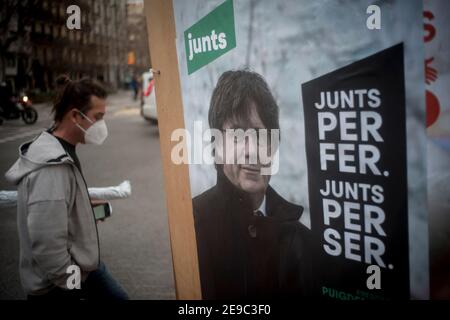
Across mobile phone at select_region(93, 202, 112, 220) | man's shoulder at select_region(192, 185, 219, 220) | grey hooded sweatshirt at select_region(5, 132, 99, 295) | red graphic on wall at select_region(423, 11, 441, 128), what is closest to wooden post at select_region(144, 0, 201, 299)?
man's shoulder at select_region(192, 185, 219, 220)

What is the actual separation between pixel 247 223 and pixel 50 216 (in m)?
0.89

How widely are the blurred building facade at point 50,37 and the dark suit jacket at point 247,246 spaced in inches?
47.3

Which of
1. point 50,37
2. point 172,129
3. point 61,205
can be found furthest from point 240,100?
point 50,37

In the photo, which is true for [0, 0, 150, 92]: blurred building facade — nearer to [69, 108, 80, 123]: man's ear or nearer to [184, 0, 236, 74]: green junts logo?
[69, 108, 80, 123]: man's ear

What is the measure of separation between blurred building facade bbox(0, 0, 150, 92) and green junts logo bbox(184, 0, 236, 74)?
0.67 metres

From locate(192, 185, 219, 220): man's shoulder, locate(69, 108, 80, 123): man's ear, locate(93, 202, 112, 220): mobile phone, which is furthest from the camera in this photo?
locate(93, 202, 112, 220): mobile phone

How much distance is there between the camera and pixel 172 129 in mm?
2135

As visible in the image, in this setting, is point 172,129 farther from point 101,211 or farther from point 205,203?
point 101,211

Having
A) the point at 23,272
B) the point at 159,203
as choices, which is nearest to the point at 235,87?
the point at 23,272

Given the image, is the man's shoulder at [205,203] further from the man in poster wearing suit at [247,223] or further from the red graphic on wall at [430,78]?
the red graphic on wall at [430,78]

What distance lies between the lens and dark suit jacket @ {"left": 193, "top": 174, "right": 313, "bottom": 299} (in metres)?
1.73
